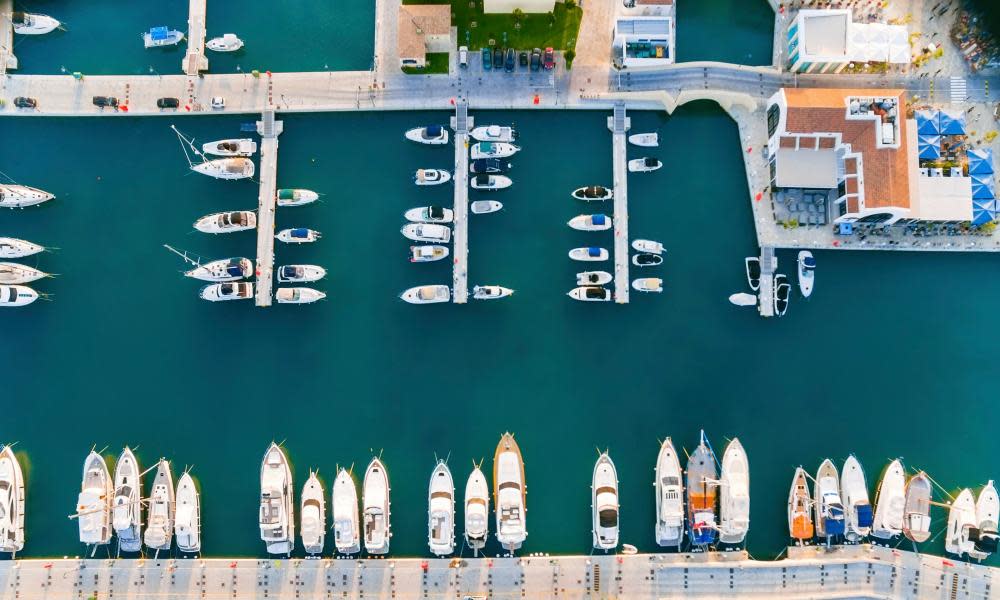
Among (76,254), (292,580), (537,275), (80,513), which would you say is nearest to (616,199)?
(537,275)

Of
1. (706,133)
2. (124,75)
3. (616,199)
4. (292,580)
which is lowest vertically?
(292,580)

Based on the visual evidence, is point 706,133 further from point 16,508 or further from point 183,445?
point 16,508

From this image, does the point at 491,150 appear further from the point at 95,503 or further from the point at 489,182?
the point at 95,503

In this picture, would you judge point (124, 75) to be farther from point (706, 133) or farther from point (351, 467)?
point (706, 133)

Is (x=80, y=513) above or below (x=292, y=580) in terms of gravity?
above

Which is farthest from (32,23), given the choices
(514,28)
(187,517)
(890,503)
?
(890,503)

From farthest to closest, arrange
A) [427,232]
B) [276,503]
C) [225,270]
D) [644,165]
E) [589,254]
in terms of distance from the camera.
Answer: [644,165]
[589,254]
[427,232]
[225,270]
[276,503]

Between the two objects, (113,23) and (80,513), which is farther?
(113,23)
